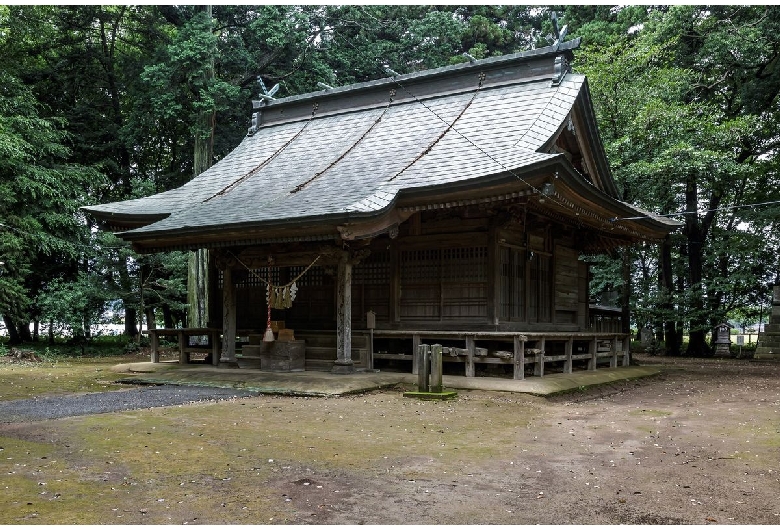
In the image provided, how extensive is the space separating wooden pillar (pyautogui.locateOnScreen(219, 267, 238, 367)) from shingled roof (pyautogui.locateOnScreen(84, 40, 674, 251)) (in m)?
1.06

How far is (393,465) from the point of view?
598cm

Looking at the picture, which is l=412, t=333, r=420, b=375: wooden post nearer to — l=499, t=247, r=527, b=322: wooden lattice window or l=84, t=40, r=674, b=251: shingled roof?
l=499, t=247, r=527, b=322: wooden lattice window

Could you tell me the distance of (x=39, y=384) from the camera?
1273 cm

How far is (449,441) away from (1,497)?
4156 millimetres

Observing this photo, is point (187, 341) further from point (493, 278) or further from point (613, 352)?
point (613, 352)

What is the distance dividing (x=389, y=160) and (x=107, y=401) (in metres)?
7.47

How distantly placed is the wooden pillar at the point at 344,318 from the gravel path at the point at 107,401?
1898mm

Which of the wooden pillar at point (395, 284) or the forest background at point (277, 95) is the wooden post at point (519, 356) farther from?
the forest background at point (277, 95)

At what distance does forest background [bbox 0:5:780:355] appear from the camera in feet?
64.9

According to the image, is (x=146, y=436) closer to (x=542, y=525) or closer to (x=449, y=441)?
(x=449, y=441)

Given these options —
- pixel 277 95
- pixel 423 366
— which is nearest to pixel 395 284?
pixel 423 366

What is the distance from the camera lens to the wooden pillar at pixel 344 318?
1227 centimetres

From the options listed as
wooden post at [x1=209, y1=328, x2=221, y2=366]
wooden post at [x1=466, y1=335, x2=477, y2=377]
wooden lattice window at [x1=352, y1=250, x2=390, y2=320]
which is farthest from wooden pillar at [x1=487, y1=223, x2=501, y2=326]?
wooden post at [x1=209, y1=328, x2=221, y2=366]

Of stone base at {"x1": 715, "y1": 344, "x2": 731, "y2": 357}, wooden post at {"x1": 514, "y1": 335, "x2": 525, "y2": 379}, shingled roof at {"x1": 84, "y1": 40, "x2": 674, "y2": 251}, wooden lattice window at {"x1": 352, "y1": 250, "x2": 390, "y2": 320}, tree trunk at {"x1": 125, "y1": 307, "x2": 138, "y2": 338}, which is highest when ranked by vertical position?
shingled roof at {"x1": 84, "y1": 40, "x2": 674, "y2": 251}
